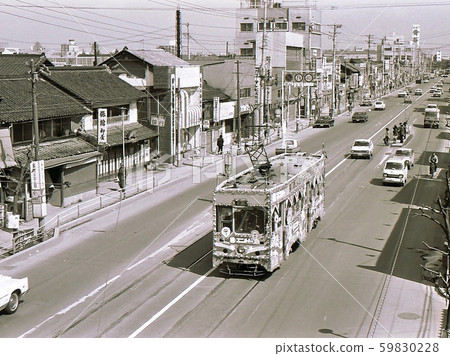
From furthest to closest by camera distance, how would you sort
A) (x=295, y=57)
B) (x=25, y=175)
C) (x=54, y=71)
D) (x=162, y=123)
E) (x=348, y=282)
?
(x=295, y=57), (x=162, y=123), (x=54, y=71), (x=25, y=175), (x=348, y=282)

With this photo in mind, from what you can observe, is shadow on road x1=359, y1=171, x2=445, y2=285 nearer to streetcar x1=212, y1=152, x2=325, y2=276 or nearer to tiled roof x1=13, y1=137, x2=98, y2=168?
streetcar x1=212, y1=152, x2=325, y2=276

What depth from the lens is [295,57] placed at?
97.0m

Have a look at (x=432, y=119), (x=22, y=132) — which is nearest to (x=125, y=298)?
(x=22, y=132)

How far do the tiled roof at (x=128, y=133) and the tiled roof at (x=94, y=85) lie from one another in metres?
1.85

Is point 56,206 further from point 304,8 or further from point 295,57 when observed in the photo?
point 304,8

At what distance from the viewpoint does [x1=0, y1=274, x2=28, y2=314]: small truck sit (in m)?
19.1

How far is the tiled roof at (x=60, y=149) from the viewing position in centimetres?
3424

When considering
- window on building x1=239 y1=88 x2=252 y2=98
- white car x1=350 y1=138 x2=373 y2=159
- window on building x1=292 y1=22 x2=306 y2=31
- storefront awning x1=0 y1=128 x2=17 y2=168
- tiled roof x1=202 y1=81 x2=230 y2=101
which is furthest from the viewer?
window on building x1=292 y1=22 x2=306 y2=31

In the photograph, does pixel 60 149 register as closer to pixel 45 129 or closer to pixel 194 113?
pixel 45 129

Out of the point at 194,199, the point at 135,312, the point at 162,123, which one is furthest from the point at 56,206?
the point at 135,312

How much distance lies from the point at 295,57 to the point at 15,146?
68.4m

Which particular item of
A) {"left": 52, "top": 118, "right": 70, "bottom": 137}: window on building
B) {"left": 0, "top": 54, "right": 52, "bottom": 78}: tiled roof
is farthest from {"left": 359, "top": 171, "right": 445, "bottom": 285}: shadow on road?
{"left": 0, "top": 54, "right": 52, "bottom": 78}: tiled roof

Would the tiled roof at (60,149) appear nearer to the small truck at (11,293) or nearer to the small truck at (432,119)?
the small truck at (11,293)

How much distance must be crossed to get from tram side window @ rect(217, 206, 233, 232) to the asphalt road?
6.69 ft
